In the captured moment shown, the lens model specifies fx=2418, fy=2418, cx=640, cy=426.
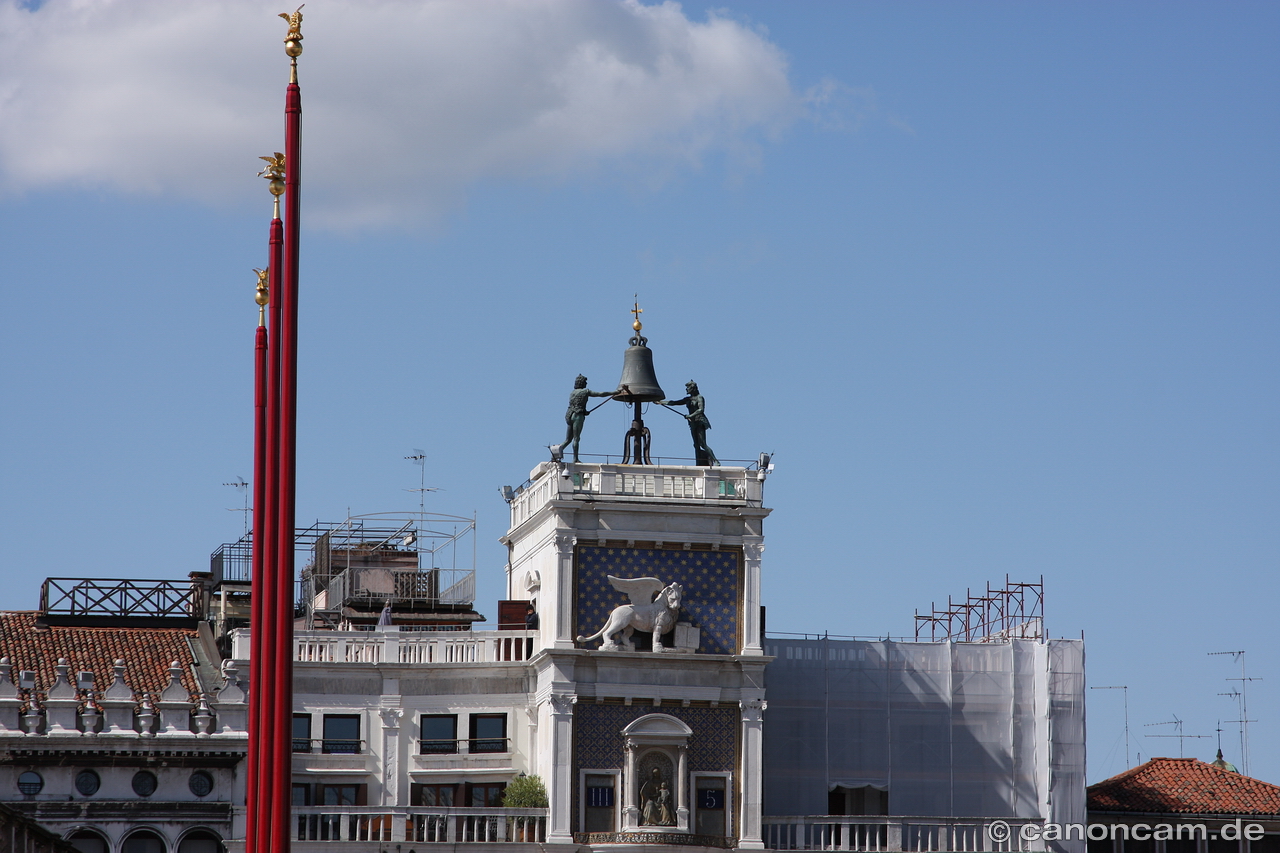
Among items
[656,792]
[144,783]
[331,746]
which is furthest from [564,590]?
[144,783]

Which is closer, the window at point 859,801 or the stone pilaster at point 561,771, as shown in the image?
the stone pilaster at point 561,771

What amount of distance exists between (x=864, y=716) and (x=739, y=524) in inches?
315

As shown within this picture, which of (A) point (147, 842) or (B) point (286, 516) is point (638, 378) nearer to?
(A) point (147, 842)

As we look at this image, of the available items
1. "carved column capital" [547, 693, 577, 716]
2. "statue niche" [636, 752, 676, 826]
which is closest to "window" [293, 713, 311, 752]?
"carved column capital" [547, 693, 577, 716]

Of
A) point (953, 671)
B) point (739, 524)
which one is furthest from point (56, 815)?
point (953, 671)

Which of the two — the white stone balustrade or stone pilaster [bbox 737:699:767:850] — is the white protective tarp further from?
the white stone balustrade

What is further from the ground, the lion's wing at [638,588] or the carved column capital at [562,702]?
the lion's wing at [638,588]

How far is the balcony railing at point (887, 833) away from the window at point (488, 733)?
748 cm

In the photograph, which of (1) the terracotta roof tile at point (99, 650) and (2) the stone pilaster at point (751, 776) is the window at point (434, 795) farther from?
(2) the stone pilaster at point (751, 776)

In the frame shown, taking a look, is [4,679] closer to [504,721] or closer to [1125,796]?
[504,721]

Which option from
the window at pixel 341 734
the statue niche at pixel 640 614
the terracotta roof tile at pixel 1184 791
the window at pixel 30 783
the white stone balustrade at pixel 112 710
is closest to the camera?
the window at pixel 30 783

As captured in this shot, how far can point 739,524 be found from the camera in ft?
214

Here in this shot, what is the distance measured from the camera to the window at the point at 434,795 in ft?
214

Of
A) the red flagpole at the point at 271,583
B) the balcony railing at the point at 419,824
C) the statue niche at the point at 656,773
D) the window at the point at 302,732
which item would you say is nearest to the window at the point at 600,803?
the statue niche at the point at 656,773
